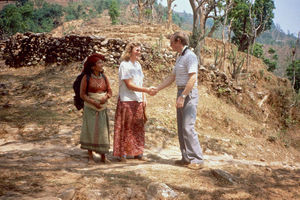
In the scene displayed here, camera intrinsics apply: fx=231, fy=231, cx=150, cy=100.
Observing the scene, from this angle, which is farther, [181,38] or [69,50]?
[69,50]

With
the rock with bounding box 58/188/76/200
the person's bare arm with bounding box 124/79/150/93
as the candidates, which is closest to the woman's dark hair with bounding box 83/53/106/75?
the person's bare arm with bounding box 124/79/150/93

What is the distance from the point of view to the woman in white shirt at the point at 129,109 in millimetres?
3150

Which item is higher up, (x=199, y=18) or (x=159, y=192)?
(x=199, y=18)

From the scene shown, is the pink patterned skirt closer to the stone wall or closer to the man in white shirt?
the man in white shirt

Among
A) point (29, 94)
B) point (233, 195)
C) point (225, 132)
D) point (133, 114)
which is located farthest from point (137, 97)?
point (29, 94)

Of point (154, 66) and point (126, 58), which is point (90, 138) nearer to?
point (126, 58)

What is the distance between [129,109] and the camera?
3238 millimetres

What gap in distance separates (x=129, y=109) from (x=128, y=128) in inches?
10.7

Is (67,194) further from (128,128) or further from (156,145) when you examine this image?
(156,145)

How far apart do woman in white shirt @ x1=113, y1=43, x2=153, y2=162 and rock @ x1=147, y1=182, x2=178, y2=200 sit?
3.39 ft

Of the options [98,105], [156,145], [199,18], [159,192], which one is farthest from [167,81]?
[199,18]

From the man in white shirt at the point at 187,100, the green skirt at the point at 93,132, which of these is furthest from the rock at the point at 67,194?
the man in white shirt at the point at 187,100

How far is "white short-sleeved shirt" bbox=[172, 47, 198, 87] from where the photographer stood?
296 centimetres

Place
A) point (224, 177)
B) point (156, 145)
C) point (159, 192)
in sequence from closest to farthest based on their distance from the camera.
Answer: point (159, 192)
point (224, 177)
point (156, 145)
